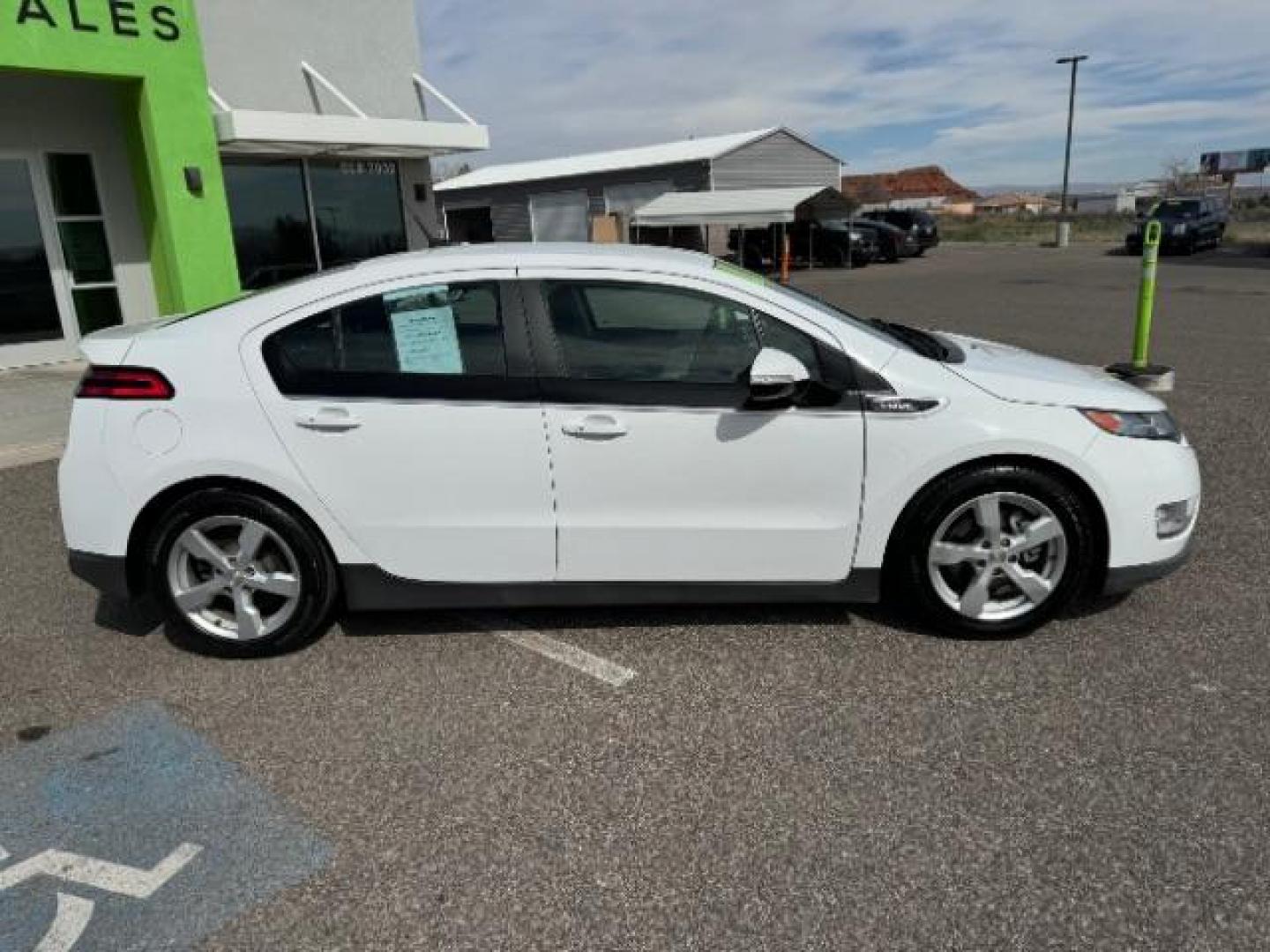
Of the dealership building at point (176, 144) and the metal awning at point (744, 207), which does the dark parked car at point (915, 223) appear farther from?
the dealership building at point (176, 144)

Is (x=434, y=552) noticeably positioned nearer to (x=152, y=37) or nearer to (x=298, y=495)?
(x=298, y=495)

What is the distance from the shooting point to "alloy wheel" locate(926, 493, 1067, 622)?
11.2ft

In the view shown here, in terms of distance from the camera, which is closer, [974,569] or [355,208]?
[974,569]

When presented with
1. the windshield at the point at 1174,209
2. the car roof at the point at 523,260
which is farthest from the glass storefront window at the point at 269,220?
the windshield at the point at 1174,209

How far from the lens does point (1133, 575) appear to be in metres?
3.46

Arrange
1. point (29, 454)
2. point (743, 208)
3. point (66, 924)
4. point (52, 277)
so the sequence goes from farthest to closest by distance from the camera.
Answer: point (743, 208) → point (52, 277) → point (29, 454) → point (66, 924)

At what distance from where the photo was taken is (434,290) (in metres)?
3.45

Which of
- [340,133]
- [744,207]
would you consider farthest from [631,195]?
[340,133]

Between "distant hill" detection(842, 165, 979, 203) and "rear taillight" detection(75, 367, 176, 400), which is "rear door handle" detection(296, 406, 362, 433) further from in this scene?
"distant hill" detection(842, 165, 979, 203)

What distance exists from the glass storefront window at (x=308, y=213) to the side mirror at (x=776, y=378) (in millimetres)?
10235

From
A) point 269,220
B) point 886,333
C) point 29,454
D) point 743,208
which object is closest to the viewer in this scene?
point 886,333

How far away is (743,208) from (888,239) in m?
5.17

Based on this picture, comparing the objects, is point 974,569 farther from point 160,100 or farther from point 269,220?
point 269,220

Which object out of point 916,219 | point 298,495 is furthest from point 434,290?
point 916,219
